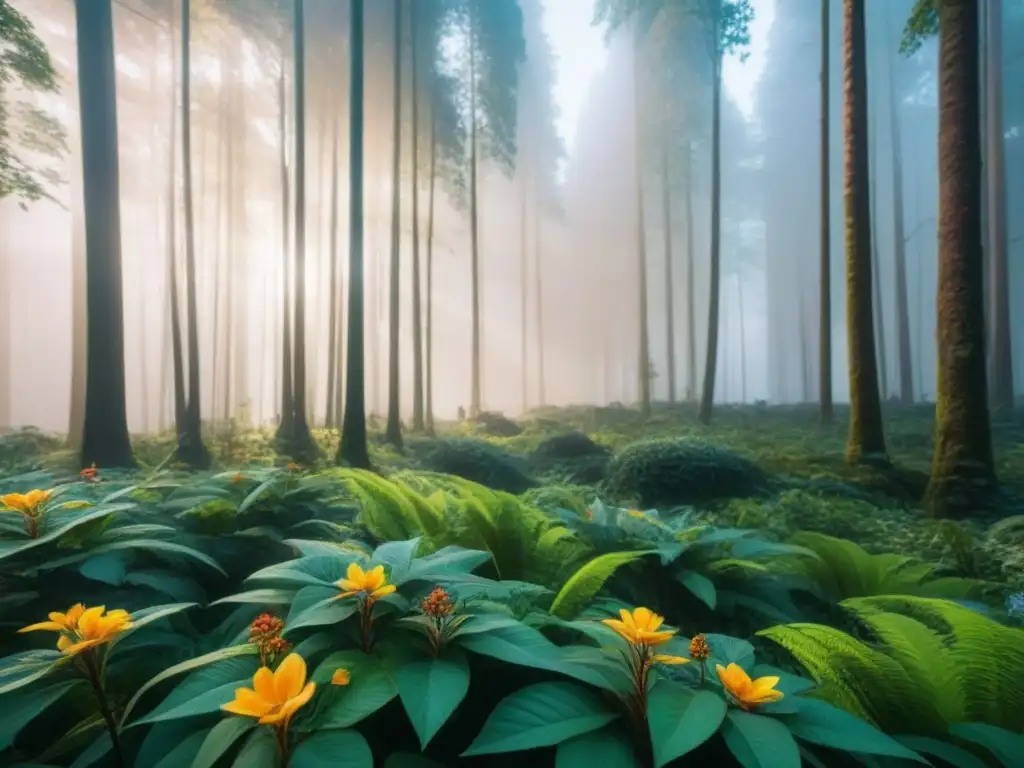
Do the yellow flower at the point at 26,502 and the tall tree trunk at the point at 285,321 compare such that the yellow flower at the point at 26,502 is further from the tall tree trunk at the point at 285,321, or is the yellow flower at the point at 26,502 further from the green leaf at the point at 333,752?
the tall tree trunk at the point at 285,321

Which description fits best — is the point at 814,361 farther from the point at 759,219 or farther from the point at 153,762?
the point at 153,762

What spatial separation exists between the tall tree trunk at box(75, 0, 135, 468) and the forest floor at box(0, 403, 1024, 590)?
1.67 feet

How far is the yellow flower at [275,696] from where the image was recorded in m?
0.58

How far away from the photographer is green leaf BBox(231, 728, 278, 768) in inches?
23.7

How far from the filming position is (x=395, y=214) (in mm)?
8117

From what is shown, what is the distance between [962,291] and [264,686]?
4.78m

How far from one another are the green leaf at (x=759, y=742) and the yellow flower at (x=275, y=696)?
57 cm

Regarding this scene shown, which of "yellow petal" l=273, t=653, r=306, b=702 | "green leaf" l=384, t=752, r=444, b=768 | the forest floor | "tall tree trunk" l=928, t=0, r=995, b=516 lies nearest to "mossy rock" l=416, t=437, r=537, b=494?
the forest floor

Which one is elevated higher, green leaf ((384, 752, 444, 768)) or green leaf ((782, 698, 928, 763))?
green leaf ((782, 698, 928, 763))

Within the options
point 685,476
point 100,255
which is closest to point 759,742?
point 685,476

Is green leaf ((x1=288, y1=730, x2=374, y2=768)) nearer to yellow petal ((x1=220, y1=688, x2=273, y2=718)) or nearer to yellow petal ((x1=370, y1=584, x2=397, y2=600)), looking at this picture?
yellow petal ((x1=220, y1=688, x2=273, y2=718))

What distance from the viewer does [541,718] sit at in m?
0.72

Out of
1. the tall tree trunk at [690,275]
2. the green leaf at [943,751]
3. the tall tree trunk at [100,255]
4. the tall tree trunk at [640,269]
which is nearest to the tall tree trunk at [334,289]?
the tall tree trunk at [100,255]

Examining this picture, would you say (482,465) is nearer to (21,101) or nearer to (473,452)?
(473,452)
